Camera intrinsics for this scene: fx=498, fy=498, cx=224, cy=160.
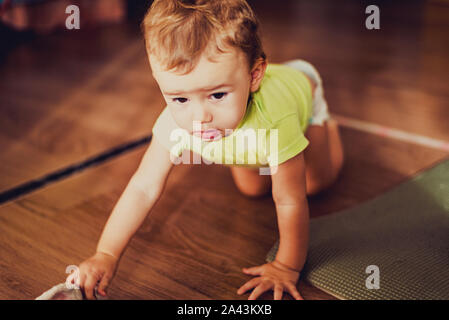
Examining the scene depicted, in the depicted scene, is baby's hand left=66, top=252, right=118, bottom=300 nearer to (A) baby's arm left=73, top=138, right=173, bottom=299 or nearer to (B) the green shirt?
(A) baby's arm left=73, top=138, right=173, bottom=299

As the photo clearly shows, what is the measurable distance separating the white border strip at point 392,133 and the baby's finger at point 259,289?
26.6 inches

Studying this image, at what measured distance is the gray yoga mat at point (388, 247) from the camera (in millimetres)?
759

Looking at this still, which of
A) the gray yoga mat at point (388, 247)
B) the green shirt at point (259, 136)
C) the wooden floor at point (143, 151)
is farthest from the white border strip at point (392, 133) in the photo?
the green shirt at point (259, 136)

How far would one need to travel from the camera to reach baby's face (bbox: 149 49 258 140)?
61 centimetres

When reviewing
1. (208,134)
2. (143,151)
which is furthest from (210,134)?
(143,151)

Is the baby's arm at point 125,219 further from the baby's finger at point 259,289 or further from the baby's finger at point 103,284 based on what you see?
the baby's finger at point 259,289

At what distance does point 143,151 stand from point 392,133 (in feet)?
2.13

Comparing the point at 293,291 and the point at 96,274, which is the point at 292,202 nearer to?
the point at 293,291

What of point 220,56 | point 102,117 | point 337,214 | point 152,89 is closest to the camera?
point 220,56

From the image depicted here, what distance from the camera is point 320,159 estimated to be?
1.01 meters

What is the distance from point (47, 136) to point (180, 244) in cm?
61

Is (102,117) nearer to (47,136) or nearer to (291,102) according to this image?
(47,136)

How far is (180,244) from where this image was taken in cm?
89
